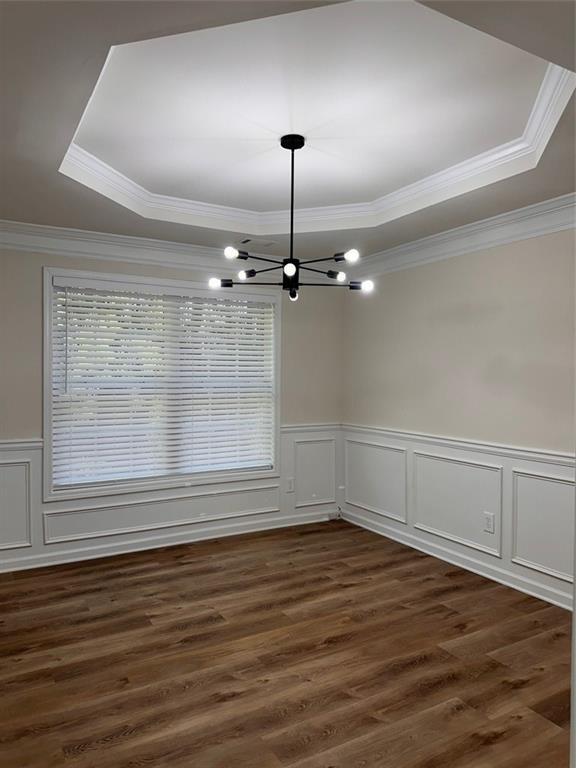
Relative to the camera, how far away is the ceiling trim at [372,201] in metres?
2.58

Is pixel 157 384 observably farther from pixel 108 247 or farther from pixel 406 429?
pixel 406 429

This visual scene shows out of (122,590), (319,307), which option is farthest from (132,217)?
(122,590)

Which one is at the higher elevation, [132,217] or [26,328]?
[132,217]

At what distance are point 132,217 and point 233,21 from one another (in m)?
2.37

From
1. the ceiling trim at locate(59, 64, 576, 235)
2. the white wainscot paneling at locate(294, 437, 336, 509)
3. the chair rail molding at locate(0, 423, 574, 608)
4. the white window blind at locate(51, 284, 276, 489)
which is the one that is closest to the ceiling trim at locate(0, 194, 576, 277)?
the white window blind at locate(51, 284, 276, 489)

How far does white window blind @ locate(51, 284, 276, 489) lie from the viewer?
4.36 meters

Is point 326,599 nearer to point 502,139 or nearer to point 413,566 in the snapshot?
point 413,566

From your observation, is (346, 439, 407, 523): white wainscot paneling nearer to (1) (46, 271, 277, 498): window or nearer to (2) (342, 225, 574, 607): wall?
(2) (342, 225, 574, 607): wall

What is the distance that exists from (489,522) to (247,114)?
127 inches

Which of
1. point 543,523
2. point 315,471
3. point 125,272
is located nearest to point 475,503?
point 543,523

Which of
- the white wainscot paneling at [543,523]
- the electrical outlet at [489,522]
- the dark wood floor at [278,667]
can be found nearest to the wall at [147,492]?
the dark wood floor at [278,667]

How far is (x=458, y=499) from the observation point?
4316 mm

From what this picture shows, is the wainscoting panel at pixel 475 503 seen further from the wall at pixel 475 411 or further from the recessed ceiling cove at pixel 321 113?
the recessed ceiling cove at pixel 321 113

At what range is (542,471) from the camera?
3.67 meters
